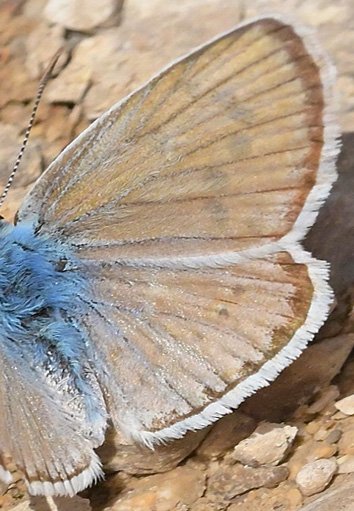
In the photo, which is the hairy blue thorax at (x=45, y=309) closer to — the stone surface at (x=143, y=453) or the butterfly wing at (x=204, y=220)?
the butterfly wing at (x=204, y=220)

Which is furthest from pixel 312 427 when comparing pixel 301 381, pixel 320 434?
pixel 301 381

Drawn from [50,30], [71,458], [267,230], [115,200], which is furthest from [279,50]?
[50,30]

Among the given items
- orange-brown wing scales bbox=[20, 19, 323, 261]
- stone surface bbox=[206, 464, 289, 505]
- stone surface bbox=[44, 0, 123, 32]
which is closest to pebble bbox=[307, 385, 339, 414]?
stone surface bbox=[206, 464, 289, 505]

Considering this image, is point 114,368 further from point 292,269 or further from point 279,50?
point 279,50

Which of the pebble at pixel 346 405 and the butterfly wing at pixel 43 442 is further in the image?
the pebble at pixel 346 405

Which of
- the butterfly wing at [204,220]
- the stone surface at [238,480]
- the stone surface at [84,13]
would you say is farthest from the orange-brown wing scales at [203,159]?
the stone surface at [84,13]

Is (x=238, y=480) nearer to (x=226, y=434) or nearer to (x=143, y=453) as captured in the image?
(x=226, y=434)

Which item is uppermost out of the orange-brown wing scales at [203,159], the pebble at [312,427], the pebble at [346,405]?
the orange-brown wing scales at [203,159]
